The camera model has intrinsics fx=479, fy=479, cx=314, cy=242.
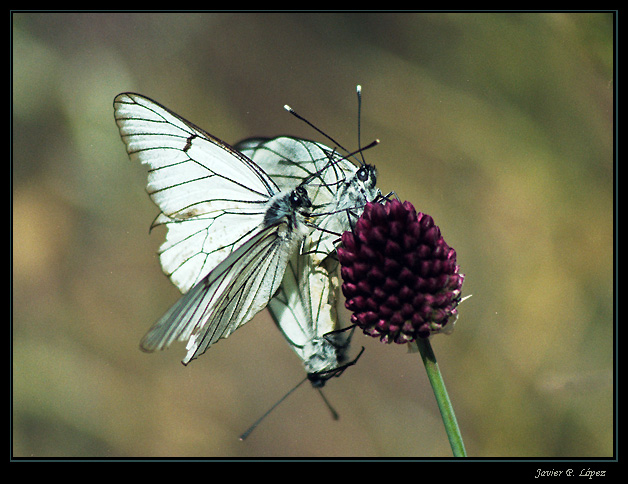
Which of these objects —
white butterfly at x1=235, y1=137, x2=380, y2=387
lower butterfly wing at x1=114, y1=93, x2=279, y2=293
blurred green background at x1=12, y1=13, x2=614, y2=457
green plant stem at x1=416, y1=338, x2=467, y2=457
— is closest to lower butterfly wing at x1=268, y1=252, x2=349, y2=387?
white butterfly at x1=235, y1=137, x2=380, y2=387

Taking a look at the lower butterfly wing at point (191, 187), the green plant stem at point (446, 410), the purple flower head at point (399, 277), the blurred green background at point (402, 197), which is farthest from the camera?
the blurred green background at point (402, 197)

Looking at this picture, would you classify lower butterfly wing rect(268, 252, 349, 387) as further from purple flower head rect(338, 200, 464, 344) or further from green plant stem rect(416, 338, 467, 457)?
green plant stem rect(416, 338, 467, 457)

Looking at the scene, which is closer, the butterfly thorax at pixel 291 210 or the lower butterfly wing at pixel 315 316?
the butterfly thorax at pixel 291 210

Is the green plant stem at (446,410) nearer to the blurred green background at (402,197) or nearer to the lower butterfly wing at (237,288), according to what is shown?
the lower butterfly wing at (237,288)

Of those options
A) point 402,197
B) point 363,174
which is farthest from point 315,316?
point 402,197

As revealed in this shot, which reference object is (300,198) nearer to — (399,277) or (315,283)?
(315,283)

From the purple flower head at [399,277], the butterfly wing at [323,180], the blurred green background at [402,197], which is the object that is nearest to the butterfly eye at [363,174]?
the butterfly wing at [323,180]

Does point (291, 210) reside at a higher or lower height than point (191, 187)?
lower
